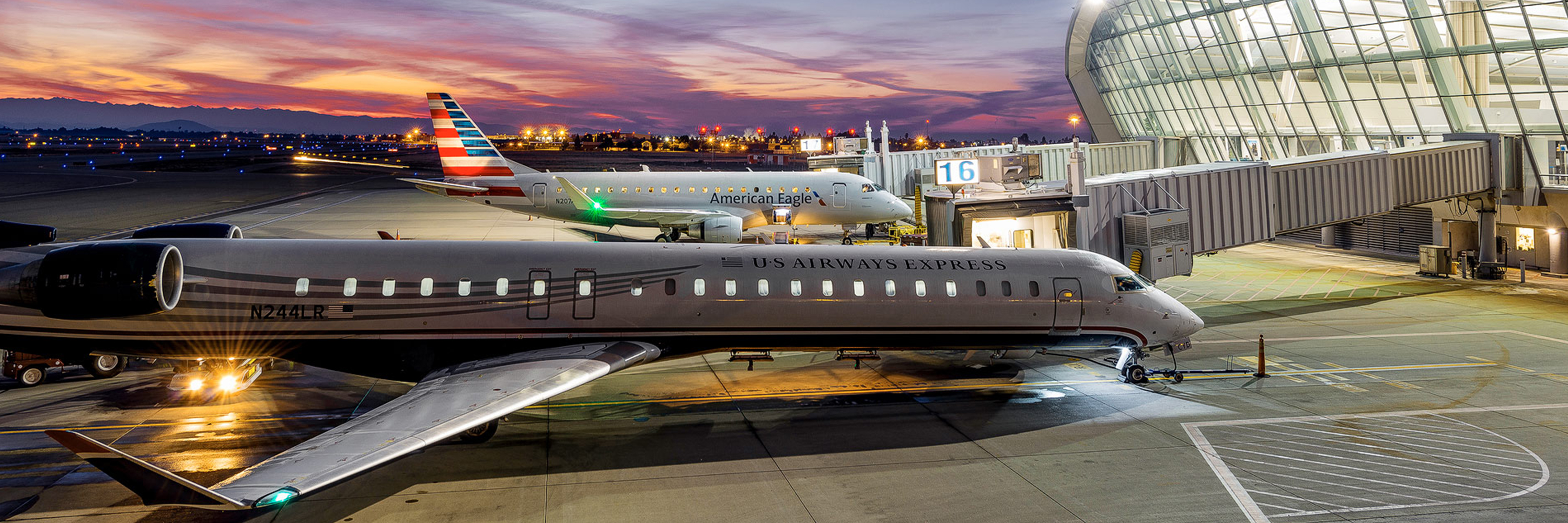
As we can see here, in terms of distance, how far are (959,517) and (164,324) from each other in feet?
44.6

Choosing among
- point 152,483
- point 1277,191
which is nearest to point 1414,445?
point 1277,191

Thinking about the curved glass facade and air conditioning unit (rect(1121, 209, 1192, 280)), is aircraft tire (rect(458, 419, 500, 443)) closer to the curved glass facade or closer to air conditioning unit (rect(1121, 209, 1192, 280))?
air conditioning unit (rect(1121, 209, 1192, 280))

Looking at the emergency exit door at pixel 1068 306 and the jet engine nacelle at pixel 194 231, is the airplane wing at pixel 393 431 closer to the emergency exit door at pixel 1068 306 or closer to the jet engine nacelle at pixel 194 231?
the jet engine nacelle at pixel 194 231

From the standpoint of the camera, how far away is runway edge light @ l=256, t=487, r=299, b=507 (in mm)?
9920

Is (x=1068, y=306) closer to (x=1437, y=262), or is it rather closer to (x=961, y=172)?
(x=961, y=172)

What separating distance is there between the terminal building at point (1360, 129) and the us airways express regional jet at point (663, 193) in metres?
7.61

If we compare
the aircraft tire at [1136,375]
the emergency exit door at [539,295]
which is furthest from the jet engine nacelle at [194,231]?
the aircraft tire at [1136,375]

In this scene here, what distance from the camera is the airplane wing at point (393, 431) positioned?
9.45 m

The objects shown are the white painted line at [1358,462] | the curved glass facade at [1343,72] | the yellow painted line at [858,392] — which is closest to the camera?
the white painted line at [1358,462]

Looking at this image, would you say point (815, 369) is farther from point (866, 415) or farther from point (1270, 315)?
point (1270, 315)

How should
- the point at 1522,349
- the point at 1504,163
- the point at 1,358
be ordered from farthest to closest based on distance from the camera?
the point at 1504,163 < the point at 1522,349 < the point at 1,358

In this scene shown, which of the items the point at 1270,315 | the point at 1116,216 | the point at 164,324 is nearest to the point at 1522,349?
the point at 1270,315

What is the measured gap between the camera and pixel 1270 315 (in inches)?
1128

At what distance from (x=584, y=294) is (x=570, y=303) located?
0.97 ft
